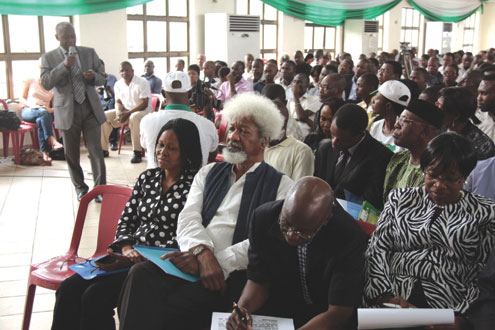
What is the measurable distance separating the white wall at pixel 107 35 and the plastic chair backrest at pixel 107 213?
17.3ft

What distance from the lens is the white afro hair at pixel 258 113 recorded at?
2287mm

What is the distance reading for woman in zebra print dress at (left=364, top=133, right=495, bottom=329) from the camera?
1.72 m

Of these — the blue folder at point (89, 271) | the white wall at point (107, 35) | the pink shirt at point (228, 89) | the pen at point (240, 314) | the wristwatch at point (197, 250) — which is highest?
the white wall at point (107, 35)

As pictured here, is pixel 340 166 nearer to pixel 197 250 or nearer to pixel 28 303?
pixel 197 250

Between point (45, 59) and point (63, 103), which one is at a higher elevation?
point (45, 59)

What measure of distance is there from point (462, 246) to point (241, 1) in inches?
363

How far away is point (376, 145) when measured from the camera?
8.71 feet

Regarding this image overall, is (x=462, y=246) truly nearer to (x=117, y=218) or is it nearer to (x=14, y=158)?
(x=117, y=218)

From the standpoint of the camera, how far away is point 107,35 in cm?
755

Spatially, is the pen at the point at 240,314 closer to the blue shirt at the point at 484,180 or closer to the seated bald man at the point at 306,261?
the seated bald man at the point at 306,261

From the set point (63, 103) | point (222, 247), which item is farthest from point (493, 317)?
point (63, 103)

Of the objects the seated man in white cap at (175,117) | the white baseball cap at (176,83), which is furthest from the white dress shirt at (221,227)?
the white baseball cap at (176,83)

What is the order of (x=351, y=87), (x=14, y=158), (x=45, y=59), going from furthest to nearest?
(x=351, y=87) < (x=14, y=158) < (x=45, y=59)

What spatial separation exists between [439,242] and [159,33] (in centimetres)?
771
